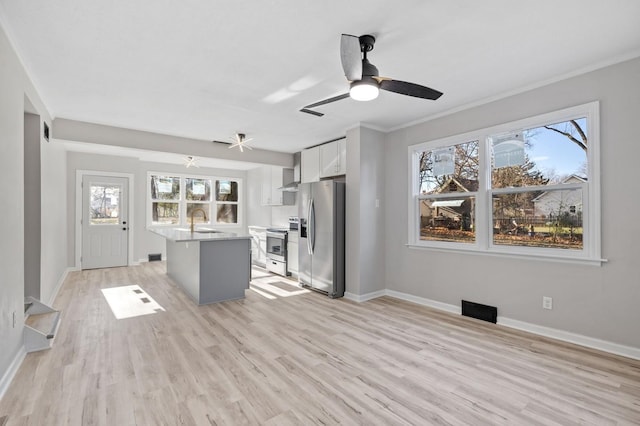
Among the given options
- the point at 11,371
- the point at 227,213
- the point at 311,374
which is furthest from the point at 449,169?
the point at 227,213

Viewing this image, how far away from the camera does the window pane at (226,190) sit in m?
8.41

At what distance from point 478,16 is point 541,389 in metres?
2.61

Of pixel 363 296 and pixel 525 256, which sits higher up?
pixel 525 256

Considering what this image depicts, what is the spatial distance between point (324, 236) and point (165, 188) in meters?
4.94

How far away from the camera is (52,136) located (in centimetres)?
414

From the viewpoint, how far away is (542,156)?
3.20 meters

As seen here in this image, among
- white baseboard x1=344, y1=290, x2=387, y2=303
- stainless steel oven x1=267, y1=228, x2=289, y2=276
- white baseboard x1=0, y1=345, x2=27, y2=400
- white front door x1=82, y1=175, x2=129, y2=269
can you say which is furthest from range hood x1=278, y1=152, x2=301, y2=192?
white baseboard x1=0, y1=345, x2=27, y2=400

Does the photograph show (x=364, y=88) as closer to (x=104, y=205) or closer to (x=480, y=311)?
(x=480, y=311)

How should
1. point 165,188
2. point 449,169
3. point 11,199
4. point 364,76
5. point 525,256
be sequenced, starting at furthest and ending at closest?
1. point 165,188
2. point 449,169
3. point 525,256
4. point 11,199
5. point 364,76

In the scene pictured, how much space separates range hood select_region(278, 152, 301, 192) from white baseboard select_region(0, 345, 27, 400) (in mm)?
4410

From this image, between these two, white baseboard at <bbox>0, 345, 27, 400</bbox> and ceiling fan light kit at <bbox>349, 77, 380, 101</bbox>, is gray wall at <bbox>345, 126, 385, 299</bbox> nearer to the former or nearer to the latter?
ceiling fan light kit at <bbox>349, 77, 380, 101</bbox>

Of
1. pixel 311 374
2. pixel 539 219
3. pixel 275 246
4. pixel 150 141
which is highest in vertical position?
pixel 150 141

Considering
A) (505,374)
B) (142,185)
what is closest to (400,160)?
(505,374)

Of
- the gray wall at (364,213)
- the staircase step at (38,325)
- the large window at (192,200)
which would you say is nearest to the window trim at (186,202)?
the large window at (192,200)
